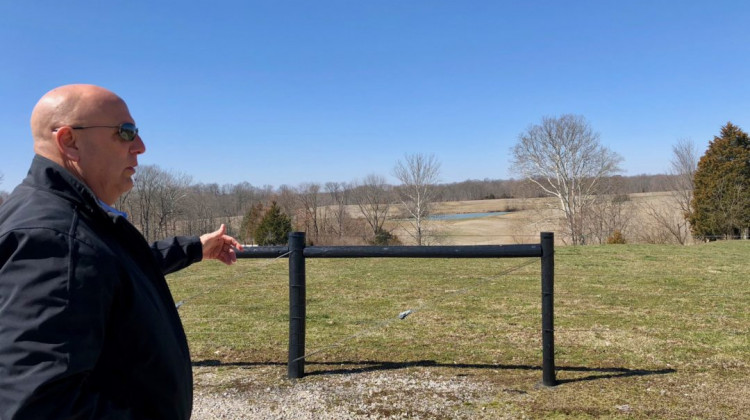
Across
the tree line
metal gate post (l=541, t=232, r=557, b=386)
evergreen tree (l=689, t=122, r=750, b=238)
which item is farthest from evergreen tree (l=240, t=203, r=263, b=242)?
metal gate post (l=541, t=232, r=557, b=386)

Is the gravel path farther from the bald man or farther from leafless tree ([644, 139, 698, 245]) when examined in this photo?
leafless tree ([644, 139, 698, 245])

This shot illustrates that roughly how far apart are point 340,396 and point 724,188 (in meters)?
30.9

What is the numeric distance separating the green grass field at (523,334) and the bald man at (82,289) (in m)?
2.78

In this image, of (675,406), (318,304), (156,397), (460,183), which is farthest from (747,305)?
(460,183)

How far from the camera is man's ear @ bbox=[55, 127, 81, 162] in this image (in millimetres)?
1460

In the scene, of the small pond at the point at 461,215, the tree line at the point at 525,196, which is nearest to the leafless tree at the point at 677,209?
the tree line at the point at 525,196

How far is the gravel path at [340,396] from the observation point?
11.9 feet

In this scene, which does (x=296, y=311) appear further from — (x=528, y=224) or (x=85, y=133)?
(x=528, y=224)

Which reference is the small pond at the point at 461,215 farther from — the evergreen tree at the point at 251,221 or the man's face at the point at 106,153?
the man's face at the point at 106,153

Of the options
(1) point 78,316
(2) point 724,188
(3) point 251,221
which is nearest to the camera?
(1) point 78,316

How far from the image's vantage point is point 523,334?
571cm

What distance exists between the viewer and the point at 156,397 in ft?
4.65

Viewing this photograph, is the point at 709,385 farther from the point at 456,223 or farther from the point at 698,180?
the point at 456,223

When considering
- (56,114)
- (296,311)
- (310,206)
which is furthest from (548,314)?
(310,206)
